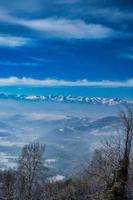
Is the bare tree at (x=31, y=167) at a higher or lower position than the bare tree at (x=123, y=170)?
lower

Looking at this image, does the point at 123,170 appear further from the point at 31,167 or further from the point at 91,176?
the point at 31,167

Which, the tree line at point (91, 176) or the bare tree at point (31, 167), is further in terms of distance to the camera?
the bare tree at point (31, 167)

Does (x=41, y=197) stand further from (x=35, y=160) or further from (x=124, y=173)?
(x=124, y=173)

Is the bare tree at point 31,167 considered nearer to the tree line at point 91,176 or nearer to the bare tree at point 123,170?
the tree line at point 91,176

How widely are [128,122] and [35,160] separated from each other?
190ft

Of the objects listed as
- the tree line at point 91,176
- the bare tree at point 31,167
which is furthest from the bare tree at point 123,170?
the bare tree at point 31,167

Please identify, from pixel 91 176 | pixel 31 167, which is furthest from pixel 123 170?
pixel 31 167

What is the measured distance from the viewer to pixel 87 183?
419 ft

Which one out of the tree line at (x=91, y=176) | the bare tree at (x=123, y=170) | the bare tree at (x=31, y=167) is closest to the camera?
the bare tree at (x=123, y=170)

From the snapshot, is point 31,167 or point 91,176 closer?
point 91,176

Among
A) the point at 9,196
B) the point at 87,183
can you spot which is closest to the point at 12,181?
the point at 9,196

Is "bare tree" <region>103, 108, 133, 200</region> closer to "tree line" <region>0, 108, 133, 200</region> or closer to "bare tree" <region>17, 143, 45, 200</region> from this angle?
"tree line" <region>0, 108, 133, 200</region>

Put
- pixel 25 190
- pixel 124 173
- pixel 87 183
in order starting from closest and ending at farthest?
pixel 124 173 → pixel 25 190 → pixel 87 183

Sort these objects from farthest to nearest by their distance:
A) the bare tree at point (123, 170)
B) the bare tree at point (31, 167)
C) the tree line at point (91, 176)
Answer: the bare tree at point (31, 167)
the tree line at point (91, 176)
the bare tree at point (123, 170)
